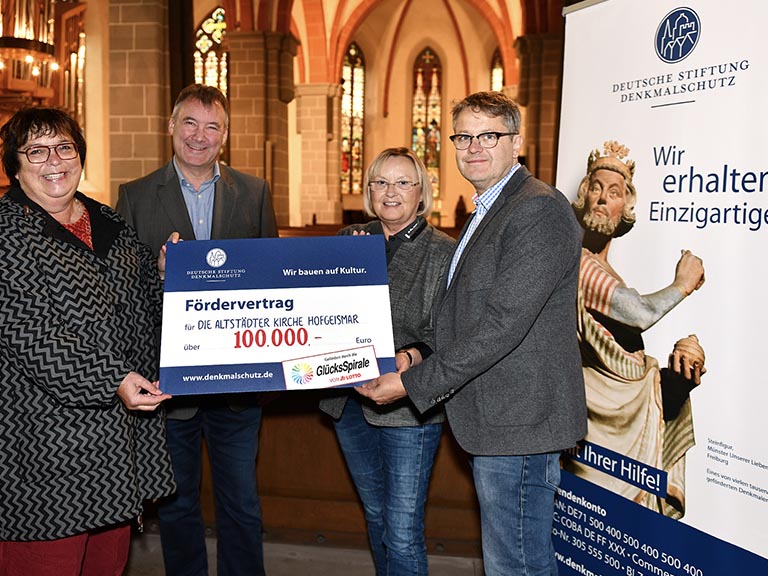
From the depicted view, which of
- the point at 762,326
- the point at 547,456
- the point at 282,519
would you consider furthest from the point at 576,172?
the point at 282,519

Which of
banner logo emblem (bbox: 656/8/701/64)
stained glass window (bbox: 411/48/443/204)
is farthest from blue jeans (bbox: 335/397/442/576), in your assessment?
stained glass window (bbox: 411/48/443/204)

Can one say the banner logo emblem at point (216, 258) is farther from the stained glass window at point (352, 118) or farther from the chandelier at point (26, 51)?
the stained glass window at point (352, 118)

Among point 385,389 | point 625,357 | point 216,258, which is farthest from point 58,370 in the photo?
point 625,357

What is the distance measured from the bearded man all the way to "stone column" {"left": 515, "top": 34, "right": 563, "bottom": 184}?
10.7 meters

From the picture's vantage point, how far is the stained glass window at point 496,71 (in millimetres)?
21938

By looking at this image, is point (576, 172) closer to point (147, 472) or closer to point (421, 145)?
point (147, 472)

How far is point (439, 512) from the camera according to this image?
3.70m

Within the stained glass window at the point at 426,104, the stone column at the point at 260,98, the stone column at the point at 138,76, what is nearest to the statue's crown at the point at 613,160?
the stone column at the point at 138,76

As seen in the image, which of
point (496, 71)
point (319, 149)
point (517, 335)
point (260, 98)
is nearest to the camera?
point (517, 335)

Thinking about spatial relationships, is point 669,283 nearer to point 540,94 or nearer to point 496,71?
point 540,94

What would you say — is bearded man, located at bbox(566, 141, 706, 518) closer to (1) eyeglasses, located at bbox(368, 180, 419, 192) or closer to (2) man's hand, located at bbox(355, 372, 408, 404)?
(1) eyeglasses, located at bbox(368, 180, 419, 192)

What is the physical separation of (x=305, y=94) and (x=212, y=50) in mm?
2560

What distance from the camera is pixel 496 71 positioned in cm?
2216

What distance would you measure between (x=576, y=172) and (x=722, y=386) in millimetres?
979
